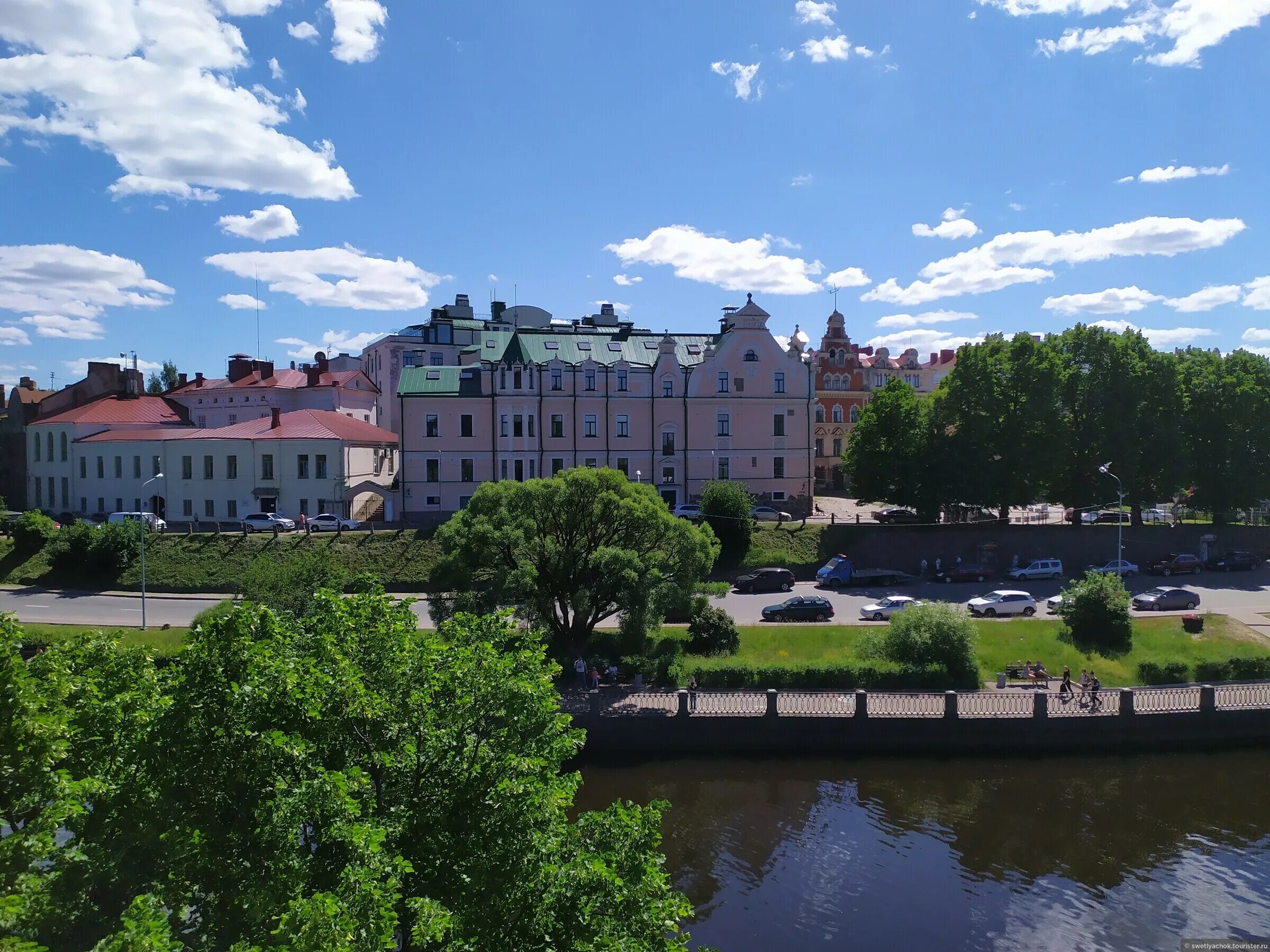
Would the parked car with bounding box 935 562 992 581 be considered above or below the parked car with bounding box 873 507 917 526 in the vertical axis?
below

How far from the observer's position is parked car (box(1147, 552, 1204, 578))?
153 feet

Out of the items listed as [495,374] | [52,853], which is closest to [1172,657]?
[52,853]

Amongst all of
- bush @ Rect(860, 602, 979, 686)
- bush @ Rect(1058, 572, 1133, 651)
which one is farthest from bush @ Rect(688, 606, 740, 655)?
bush @ Rect(1058, 572, 1133, 651)

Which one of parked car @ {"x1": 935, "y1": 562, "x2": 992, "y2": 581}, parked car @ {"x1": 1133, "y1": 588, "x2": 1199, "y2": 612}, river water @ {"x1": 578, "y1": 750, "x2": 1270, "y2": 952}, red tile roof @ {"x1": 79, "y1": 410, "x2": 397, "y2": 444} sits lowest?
river water @ {"x1": 578, "y1": 750, "x2": 1270, "y2": 952}

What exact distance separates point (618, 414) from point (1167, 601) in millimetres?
32126

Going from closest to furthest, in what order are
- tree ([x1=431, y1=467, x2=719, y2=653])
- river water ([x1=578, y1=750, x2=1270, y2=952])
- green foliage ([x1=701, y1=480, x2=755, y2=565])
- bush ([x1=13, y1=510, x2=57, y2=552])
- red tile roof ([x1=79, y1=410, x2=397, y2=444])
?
river water ([x1=578, y1=750, x2=1270, y2=952])
tree ([x1=431, y1=467, x2=719, y2=653])
green foliage ([x1=701, y1=480, x2=755, y2=565])
bush ([x1=13, y1=510, x2=57, y2=552])
red tile roof ([x1=79, y1=410, x2=397, y2=444])

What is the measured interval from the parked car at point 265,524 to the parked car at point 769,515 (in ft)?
89.3

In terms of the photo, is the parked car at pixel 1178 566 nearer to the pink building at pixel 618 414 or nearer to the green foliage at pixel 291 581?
the pink building at pixel 618 414

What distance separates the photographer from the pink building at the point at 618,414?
52.1 metres

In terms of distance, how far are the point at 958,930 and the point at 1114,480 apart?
41398mm

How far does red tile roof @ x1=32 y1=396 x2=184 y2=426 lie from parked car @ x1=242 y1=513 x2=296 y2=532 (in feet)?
57.0

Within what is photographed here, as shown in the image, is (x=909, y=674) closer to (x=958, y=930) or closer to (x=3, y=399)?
(x=958, y=930)

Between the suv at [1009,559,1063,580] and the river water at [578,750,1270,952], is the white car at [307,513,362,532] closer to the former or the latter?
the river water at [578,750,1270,952]

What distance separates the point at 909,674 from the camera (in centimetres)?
2773
